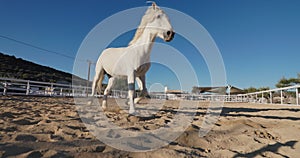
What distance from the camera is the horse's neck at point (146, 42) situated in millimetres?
3367

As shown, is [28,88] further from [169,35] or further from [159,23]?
[169,35]

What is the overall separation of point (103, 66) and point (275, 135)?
142 inches

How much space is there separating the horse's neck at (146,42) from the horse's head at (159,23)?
10 cm

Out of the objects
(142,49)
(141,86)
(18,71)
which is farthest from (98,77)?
(18,71)

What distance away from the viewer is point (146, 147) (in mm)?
1511

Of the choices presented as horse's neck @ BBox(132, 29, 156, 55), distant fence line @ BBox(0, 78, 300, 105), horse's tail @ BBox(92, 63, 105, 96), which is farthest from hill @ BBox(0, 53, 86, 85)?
horse's neck @ BBox(132, 29, 156, 55)

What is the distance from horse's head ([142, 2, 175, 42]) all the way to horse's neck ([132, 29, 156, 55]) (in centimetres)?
10

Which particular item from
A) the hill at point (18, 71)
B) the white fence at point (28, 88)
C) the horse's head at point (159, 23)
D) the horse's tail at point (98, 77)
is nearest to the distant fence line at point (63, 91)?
the white fence at point (28, 88)

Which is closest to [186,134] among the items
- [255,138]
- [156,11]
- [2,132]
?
[255,138]

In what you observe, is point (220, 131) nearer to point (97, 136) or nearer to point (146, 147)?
point (146, 147)

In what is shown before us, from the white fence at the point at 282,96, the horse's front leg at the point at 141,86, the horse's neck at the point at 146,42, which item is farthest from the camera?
the white fence at the point at 282,96

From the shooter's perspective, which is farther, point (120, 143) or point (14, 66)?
point (14, 66)

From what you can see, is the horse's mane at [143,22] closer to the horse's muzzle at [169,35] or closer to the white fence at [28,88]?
the horse's muzzle at [169,35]

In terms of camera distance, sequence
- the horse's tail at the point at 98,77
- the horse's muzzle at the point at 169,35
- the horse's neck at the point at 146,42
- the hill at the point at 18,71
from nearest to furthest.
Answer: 1. the horse's muzzle at the point at 169,35
2. the horse's neck at the point at 146,42
3. the horse's tail at the point at 98,77
4. the hill at the point at 18,71
